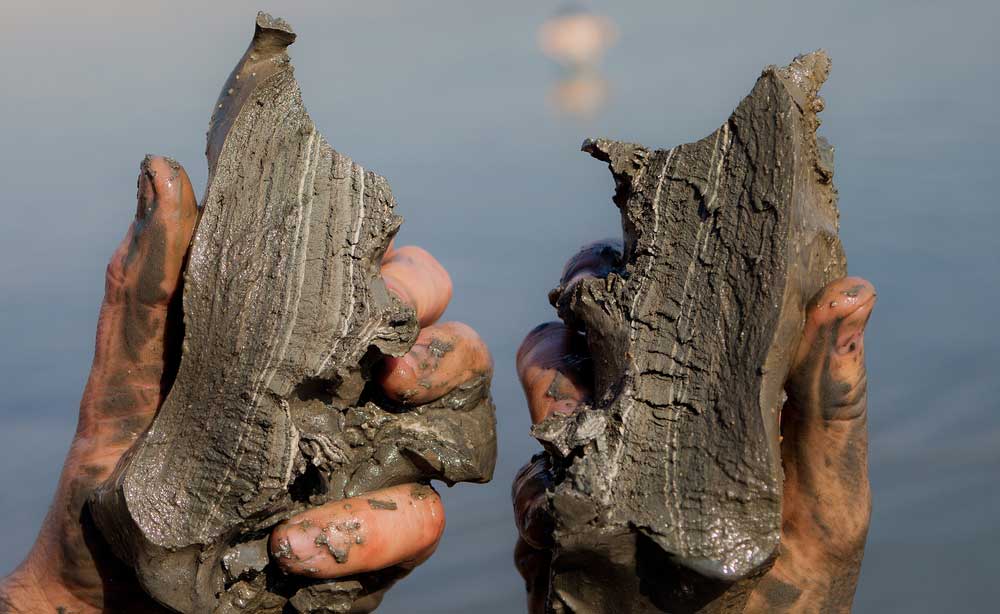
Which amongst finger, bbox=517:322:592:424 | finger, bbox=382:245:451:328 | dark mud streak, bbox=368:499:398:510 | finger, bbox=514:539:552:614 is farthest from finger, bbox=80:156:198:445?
finger, bbox=514:539:552:614

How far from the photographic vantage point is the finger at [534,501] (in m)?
3.03

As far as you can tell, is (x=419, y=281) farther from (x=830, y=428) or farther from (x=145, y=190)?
(x=830, y=428)

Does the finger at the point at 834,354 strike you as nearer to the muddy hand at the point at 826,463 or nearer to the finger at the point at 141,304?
the muddy hand at the point at 826,463

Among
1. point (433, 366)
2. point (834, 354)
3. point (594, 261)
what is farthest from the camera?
point (594, 261)

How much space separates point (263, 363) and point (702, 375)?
3.16 feet

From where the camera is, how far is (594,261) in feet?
11.0

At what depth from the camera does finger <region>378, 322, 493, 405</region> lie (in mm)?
3201

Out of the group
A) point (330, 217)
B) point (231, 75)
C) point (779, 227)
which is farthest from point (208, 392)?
point (779, 227)

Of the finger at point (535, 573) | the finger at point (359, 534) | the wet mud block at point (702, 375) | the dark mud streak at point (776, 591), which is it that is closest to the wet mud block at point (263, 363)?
the finger at point (359, 534)

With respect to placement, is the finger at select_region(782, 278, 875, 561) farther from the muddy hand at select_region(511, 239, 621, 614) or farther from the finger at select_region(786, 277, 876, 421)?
the muddy hand at select_region(511, 239, 621, 614)

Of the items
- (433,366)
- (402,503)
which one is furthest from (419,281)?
(402,503)

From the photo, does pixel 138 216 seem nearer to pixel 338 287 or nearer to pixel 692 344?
pixel 338 287

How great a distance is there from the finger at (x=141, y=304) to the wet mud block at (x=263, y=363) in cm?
9

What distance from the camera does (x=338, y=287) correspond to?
3000mm
